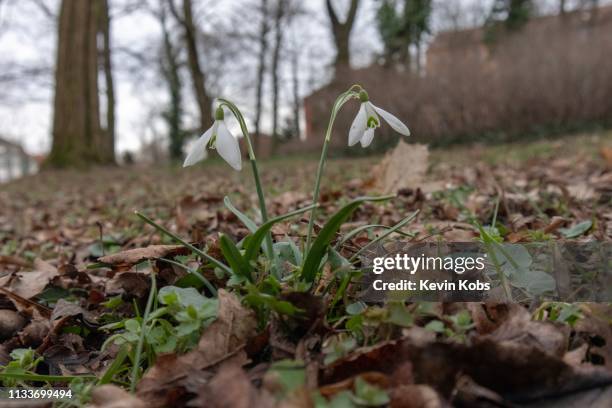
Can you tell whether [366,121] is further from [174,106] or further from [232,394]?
[174,106]

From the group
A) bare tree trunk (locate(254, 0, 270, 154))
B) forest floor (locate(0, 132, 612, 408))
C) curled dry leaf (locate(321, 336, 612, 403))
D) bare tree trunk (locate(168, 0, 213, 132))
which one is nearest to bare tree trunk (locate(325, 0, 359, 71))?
bare tree trunk (locate(254, 0, 270, 154))

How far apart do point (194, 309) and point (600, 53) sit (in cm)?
1389

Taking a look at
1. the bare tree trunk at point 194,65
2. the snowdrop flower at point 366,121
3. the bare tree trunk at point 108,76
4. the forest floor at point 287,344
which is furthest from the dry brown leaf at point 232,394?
the bare tree trunk at point 194,65

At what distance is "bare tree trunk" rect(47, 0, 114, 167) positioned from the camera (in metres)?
12.7

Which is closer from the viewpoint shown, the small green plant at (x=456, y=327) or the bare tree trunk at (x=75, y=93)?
the small green plant at (x=456, y=327)

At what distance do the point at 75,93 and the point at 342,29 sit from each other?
32.1 feet

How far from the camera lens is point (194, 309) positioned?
954 mm

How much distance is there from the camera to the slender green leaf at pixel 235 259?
104 cm

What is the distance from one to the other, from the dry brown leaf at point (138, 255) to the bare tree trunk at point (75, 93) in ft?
39.8

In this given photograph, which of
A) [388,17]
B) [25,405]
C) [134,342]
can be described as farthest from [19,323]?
[388,17]

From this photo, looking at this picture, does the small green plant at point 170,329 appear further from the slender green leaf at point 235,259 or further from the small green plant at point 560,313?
the small green plant at point 560,313

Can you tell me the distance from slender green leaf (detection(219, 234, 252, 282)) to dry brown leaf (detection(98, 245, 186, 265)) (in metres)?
0.33

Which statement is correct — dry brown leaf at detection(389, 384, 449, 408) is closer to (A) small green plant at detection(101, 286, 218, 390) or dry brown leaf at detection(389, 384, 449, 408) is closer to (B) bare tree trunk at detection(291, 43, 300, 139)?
(A) small green plant at detection(101, 286, 218, 390)

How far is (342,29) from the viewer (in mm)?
18797
